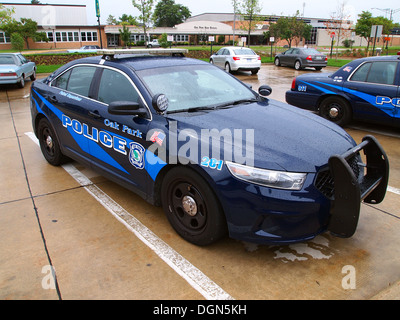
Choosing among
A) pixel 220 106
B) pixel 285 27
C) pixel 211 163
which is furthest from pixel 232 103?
pixel 285 27

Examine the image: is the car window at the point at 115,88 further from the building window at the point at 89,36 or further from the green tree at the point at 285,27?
the building window at the point at 89,36

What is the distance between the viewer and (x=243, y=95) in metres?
4.18

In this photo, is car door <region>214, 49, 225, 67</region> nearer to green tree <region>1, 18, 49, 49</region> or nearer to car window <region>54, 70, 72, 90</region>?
car window <region>54, 70, 72, 90</region>

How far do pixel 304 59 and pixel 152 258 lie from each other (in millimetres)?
20057

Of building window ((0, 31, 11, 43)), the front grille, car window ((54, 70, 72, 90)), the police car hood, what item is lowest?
the front grille

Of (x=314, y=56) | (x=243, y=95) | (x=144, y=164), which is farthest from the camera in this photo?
(x=314, y=56)

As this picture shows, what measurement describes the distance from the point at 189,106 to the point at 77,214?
1728 millimetres

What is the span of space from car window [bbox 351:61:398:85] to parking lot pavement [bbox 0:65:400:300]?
309 cm

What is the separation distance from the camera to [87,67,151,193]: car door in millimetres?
3510

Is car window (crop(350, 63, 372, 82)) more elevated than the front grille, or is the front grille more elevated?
car window (crop(350, 63, 372, 82))

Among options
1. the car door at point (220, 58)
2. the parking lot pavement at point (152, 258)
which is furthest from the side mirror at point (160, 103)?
the car door at point (220, 58)

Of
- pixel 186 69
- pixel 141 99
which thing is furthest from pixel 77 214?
pixel 186 69

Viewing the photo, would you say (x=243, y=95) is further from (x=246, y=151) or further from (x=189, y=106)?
(x=246, y=151)

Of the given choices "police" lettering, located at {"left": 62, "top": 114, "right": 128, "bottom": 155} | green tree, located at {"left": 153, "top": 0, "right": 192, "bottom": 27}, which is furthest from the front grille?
green tree, located at {"left": 153, "top": 0, "right": 192, "bottom": 27}
